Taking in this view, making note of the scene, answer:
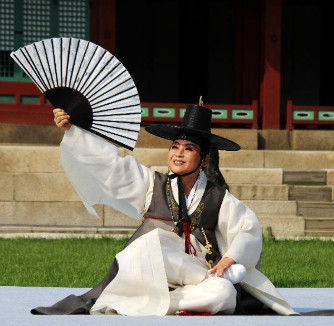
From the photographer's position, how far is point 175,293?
230 inches

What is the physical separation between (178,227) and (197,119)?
607 millimetres

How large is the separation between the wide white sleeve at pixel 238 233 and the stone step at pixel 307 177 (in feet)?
26.5

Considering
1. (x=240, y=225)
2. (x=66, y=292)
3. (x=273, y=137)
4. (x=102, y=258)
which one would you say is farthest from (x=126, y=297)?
(x=273, y=137)

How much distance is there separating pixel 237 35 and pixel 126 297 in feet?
38.2

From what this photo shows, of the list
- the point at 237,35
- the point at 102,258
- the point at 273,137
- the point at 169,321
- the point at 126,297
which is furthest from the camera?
the point at 237,35

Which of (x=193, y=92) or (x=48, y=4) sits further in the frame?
(x=193, y=92)

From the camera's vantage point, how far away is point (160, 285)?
570cm

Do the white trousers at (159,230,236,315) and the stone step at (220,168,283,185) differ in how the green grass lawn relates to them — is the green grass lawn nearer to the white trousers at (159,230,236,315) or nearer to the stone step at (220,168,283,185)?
the stone step at (220,168,283,185)

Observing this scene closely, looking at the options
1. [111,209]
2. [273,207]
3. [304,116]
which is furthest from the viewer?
[304,116]

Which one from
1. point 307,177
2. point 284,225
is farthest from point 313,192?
point 284,225

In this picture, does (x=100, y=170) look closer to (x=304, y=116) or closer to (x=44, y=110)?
(x=44, y=110)

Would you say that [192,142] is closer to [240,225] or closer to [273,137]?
[240,225]

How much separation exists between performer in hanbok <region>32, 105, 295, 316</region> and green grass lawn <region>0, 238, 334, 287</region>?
2673mm

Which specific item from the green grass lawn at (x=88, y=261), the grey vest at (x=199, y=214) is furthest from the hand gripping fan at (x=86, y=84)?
the green grass lawn at (x=88, y=261)
